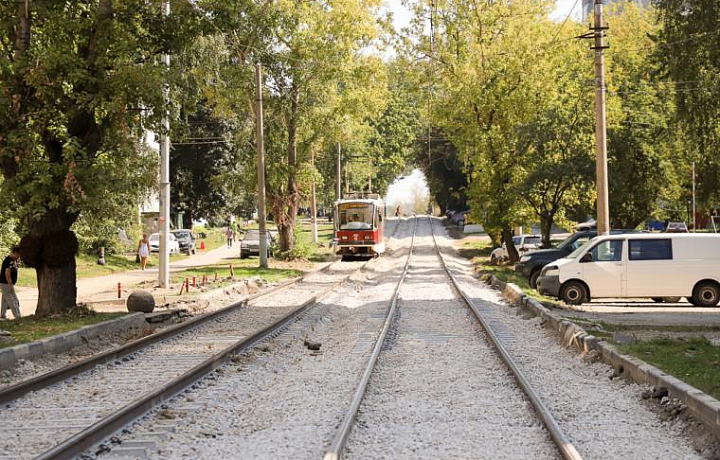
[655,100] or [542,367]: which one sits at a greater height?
[655,100]

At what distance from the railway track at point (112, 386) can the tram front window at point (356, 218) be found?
1072 inches

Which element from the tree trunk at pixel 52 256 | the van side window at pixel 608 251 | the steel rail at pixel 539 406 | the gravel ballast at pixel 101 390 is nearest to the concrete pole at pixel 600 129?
the van side window at pixel 608 251

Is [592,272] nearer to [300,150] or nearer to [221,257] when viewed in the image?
[300,150]

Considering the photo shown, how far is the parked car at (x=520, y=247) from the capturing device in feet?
133

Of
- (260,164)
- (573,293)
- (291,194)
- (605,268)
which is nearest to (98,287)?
(260,164)

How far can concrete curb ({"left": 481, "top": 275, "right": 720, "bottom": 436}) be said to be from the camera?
8.19m

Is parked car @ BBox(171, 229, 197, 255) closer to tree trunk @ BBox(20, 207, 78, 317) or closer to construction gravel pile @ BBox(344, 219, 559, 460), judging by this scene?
tree trunk @ BBox(20, 207, 78, 317)

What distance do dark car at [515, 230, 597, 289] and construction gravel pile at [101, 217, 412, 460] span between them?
10470 millimetres

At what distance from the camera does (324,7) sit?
4175 cm

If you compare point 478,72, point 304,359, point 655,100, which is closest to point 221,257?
point 478,72

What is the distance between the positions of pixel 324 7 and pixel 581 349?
31.4 meters

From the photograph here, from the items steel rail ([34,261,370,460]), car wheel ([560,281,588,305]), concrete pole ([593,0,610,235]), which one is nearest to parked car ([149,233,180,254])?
concrete pole ([593,0,610,235])

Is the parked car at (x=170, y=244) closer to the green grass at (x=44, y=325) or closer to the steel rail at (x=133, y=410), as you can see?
the green grass at (x=44, y=325)

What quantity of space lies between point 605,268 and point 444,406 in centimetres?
1224
